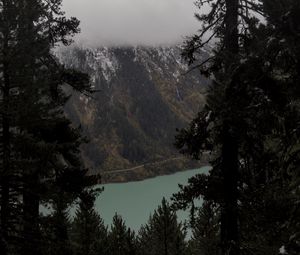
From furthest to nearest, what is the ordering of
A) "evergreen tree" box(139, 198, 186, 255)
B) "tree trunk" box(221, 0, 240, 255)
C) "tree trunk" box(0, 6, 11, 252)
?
"evergreen tree" box(139, 198, 186, 255) → "tree trunk" box(0, 6, 11, 252) → "tree trunk" box(221, 0, 240, 255)

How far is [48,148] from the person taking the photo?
13.5m

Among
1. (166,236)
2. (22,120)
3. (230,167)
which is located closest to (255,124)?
(230,167)

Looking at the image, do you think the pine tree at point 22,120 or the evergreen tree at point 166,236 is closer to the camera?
the pine tree at point 22,120

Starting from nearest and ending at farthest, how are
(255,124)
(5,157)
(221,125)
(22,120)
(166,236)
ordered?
1. (255,124)
2. (221,125)
3. (5,157)
4. (22,120)
5. (166,236)

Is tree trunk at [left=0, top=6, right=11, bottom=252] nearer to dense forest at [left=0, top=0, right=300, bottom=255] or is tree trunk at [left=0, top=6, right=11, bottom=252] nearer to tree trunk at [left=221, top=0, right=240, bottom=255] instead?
dense forest at [left=0, top=0, right=300, bottom=255]

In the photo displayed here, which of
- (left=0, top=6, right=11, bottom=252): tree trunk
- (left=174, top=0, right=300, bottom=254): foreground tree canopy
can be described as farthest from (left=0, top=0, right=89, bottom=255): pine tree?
(left=174, top=0, right=300, bottom=254): foreground tree canopy

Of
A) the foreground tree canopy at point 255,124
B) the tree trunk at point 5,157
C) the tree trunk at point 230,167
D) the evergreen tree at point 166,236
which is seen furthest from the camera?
the evergreen tree at point 166,236

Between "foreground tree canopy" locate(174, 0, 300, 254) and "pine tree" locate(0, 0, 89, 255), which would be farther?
"pine tree" locate(0, 0, 89, 255)

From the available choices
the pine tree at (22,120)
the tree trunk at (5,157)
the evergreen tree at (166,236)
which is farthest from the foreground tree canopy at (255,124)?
the evergreen tree at (166,236)

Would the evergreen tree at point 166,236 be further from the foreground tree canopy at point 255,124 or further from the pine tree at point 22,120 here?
the foreground tree canopy at point 255,124

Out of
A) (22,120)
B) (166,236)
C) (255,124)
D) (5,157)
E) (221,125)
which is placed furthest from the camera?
(166,236)

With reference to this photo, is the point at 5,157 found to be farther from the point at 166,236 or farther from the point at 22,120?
the point at 166,236

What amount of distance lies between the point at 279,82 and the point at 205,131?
3.52m

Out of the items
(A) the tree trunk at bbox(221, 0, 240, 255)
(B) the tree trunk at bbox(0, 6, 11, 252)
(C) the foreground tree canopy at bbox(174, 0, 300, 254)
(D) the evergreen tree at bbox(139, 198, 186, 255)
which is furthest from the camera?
(D) the evergreen tree at bbox(139, 198, 186, 255)
